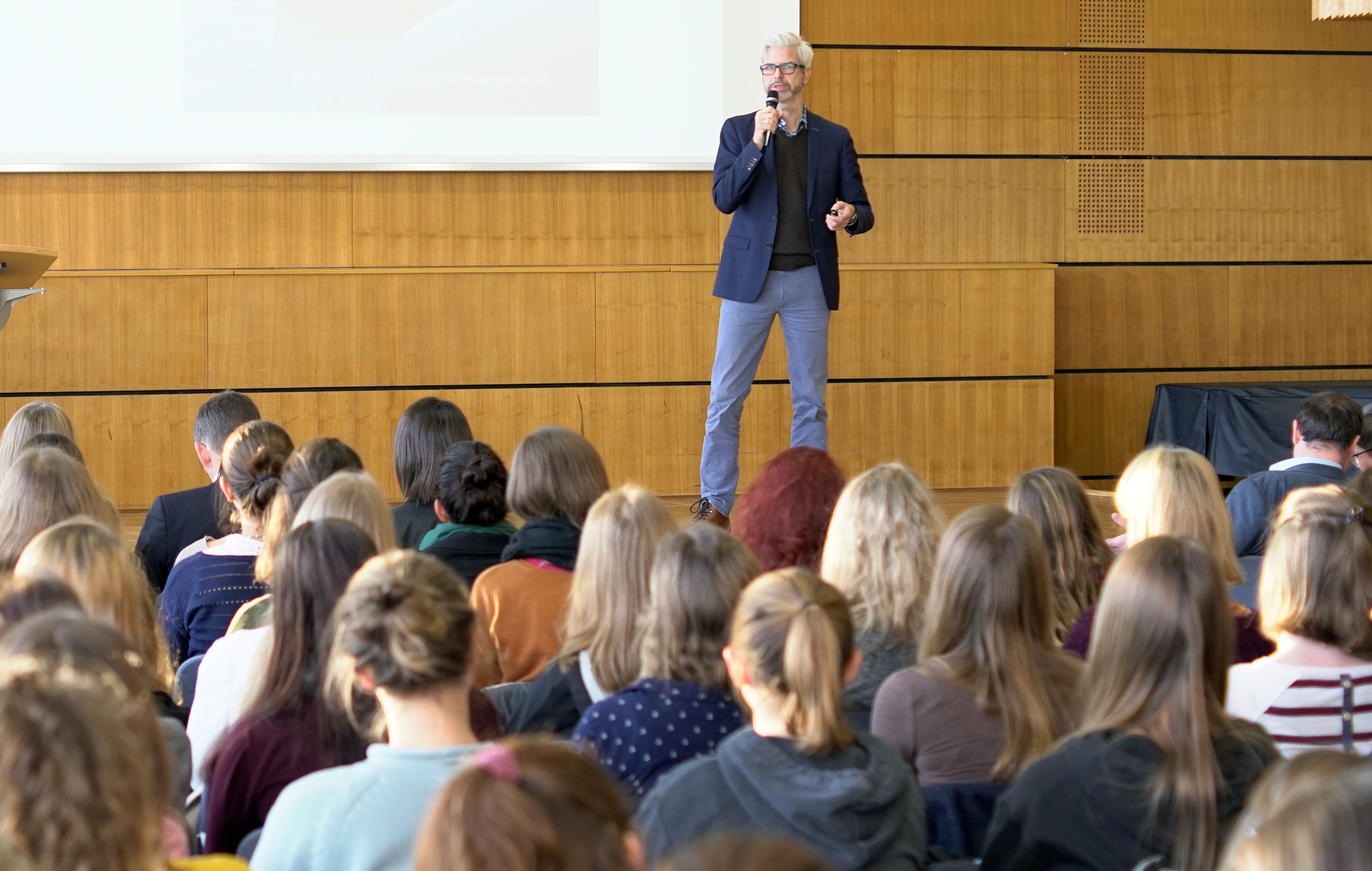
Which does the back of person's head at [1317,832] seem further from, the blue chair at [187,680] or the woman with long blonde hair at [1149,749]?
the blue chair at [187,680]

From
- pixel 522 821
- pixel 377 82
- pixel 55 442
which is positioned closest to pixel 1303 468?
pixel 55 442

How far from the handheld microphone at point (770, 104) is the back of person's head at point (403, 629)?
336 cm

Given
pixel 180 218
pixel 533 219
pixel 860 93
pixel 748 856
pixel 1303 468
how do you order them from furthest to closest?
pixel 860 93
pixel 533 219
pixel 180 218
pixel 1303 468
pixel 748 856

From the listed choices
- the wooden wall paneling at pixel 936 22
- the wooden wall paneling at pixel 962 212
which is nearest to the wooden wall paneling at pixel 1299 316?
the wooden wall paneling at pixel 962 212

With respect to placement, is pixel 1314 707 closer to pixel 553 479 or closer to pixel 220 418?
pixel 553 479

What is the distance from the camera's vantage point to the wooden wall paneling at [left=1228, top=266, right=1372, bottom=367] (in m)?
7.07

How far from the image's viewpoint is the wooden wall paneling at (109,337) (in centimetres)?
574

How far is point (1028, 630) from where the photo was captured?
1887mm

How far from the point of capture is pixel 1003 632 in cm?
186

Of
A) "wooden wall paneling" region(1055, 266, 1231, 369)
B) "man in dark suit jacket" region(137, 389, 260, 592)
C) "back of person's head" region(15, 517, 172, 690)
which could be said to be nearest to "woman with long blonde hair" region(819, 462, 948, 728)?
"back of person's head" region(15, 517, 172, 690)

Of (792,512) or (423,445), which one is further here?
(423,445)

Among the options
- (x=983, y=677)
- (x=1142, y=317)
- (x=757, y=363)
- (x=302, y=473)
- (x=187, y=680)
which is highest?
(x=1142, y=317)

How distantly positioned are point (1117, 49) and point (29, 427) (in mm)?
5482

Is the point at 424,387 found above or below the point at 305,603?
above
